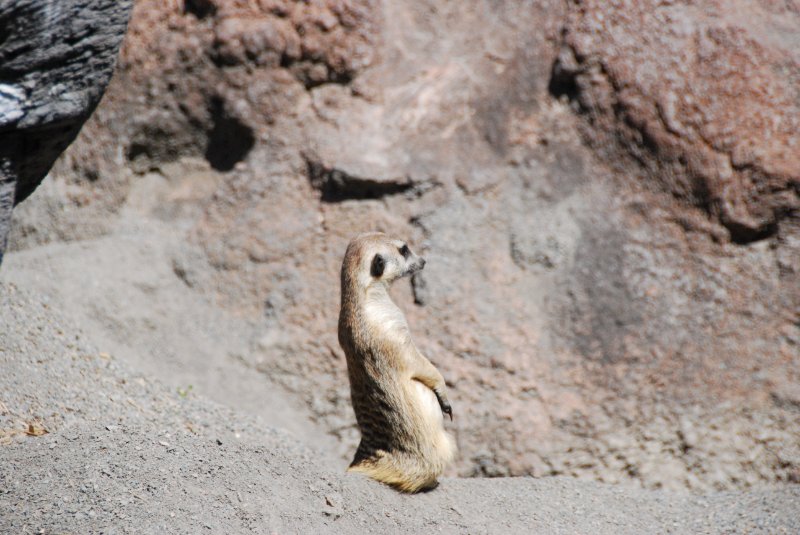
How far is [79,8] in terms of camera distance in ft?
10.1

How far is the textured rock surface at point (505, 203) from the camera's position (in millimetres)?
4254

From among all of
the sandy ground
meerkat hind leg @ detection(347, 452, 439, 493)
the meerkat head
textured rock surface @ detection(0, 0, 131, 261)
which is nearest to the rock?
the sandy ground

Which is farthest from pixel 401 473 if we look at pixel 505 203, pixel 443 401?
pixel 505 203

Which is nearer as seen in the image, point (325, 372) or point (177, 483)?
point (177, 483)

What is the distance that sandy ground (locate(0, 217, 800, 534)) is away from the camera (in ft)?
8.61

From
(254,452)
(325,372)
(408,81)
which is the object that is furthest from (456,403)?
(408,81)

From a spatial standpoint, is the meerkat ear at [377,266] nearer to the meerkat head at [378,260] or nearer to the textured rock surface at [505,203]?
the meerkat head at [378,260]

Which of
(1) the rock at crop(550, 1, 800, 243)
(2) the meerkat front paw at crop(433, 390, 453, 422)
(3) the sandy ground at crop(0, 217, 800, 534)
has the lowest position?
(3) the sandy ground at crop(0, 217, 800, 534)

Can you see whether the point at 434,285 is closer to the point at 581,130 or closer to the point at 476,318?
the point at 476,318

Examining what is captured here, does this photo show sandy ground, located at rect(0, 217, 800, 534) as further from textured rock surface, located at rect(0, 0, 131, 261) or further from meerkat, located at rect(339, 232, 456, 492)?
textured rock surface, located at rect(0, 0, 131, 261)

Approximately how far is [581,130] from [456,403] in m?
1.68

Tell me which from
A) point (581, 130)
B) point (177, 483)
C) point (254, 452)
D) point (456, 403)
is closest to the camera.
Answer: point (177, 483)

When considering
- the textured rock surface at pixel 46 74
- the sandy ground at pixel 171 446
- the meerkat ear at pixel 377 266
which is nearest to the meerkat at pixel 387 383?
the meerkat ear at pixel 377 266

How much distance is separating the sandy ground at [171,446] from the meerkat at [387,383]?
0.13 metres
